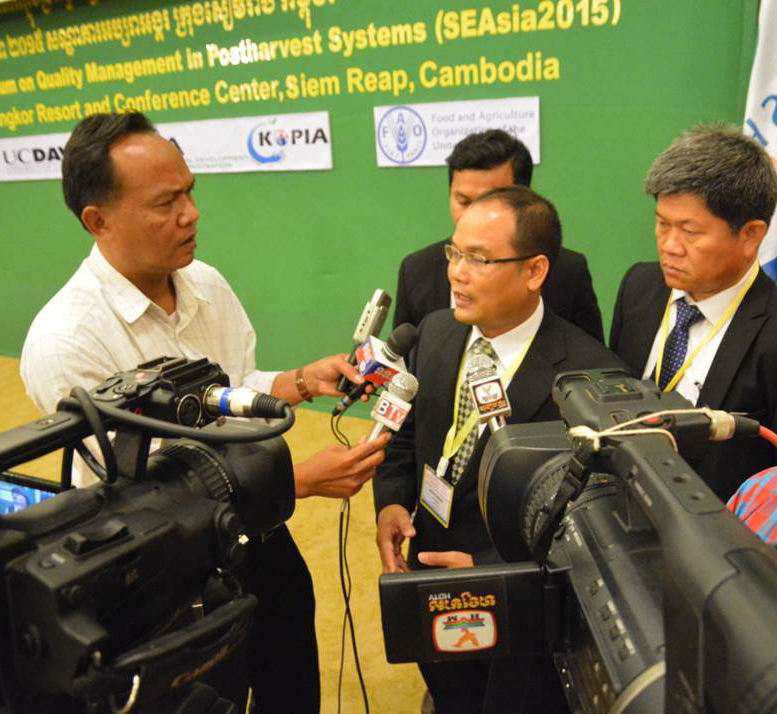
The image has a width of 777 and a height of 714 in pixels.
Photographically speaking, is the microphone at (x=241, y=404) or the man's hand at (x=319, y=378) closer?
the microphone at (x=241, y=404)

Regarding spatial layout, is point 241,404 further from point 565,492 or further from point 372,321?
point 372,321

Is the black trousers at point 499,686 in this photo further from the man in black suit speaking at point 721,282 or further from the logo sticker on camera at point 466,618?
the man in black suit speaking at point 721,282

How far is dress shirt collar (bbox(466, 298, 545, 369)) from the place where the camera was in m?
1.46

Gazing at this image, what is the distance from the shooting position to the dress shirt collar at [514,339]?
1.46m

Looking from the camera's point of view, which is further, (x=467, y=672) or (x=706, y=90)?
(x=706, y=90)

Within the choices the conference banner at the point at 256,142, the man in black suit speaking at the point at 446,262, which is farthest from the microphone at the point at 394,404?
the conference banner at the point at 256,142

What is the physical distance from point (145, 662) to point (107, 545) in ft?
0.34

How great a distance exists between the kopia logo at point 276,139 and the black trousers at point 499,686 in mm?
2352

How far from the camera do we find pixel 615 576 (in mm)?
628

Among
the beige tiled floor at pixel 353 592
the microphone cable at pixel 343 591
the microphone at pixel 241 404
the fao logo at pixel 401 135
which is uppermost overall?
the fao logo at pixel 401 135

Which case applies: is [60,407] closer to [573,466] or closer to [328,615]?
[573,466]

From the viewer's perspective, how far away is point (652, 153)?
8.36 ft

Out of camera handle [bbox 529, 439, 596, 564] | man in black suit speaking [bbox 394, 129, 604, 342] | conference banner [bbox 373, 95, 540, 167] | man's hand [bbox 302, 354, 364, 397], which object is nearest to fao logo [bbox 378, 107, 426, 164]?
conference banner [bbox 373, 95, 540, 167]

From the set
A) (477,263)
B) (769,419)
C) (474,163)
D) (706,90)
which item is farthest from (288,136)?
(769,419)
